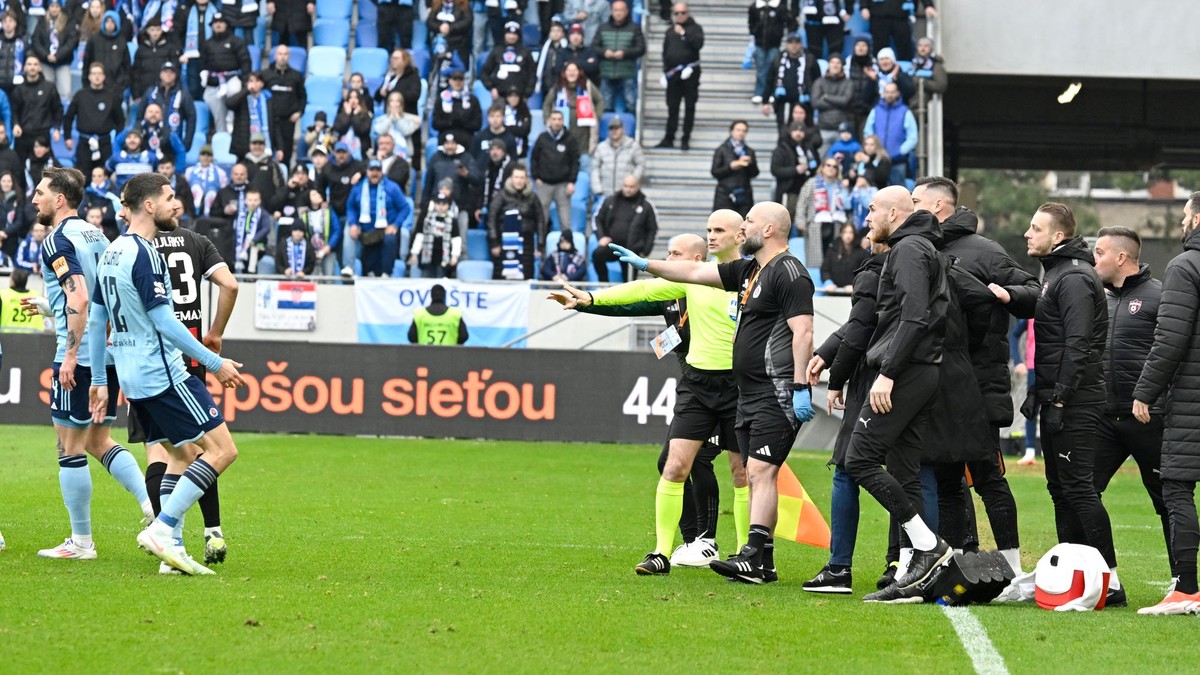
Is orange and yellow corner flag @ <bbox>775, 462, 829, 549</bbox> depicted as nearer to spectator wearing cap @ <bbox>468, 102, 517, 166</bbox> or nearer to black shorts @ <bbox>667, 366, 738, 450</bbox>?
black shorts @ <bbox>667, 366, 738, 450</bbox>

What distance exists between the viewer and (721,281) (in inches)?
377

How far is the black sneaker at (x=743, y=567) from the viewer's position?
9227mm

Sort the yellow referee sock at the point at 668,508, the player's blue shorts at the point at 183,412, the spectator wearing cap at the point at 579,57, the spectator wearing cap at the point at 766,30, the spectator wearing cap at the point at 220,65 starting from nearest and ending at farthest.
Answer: the player's blue shorts at the point at 183,412
the yellow referee sock at the point at 668,508
the spectator wearing cap at the point at 579,57
the spectator wearing cap at the point at 766,30
the spectator wearing cap at the point at 220,65

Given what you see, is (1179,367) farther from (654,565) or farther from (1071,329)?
(654,565)

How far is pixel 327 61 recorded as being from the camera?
2741 centimetres

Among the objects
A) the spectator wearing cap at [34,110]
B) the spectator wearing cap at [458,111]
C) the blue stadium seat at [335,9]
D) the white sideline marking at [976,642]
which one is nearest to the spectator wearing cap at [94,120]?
the spectator wearing cap at [34,110]

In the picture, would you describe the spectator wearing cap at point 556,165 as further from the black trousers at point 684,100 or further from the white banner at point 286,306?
the white banner at point 286,306

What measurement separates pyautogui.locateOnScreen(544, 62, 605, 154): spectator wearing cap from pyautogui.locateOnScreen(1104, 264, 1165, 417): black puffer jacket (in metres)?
16.0

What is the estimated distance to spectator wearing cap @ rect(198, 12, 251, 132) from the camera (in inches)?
1020

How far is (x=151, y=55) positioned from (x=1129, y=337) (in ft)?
66.1

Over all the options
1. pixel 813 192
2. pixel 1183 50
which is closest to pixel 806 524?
pixel 813 192

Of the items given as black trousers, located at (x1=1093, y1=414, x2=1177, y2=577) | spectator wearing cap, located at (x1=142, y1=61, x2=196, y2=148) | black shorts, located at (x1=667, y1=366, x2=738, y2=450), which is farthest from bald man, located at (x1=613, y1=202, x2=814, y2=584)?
spectator wearing cap, located at (x1=142, y1=61, x2=196, y2=148)

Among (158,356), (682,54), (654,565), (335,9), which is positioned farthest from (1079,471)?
(335,9)

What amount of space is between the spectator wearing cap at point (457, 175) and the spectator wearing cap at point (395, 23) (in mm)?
3311
